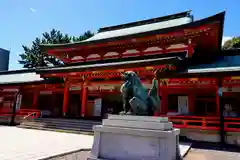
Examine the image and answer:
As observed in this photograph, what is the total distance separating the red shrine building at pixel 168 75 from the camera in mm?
10266

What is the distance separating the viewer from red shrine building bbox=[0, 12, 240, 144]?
1027cm

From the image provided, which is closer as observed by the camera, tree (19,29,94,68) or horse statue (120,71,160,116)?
horse statue (120,71,160,116)

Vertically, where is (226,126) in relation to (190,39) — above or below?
below

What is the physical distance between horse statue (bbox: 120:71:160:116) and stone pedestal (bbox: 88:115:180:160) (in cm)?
Result: 30

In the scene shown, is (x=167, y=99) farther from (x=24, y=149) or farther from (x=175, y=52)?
(x=24, y=149)

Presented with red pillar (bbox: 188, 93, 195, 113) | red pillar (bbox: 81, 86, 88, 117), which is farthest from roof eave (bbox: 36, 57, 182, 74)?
red pillar (bbox: 188, 93, 195, 113)

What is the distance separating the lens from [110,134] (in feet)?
16.8

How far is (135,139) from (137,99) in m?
1.05

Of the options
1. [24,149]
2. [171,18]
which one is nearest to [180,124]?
[24,149]

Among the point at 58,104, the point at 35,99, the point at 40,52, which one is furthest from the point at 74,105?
the point at 40,52

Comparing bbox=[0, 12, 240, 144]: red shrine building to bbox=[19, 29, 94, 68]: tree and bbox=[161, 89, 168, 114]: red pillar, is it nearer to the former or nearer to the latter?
bbox=[161, 89, 168, 114]: red pillar

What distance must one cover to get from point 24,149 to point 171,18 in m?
17.4

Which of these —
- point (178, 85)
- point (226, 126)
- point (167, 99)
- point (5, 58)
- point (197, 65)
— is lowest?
point (226, 126)

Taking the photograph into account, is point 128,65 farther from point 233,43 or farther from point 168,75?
point 233,43
